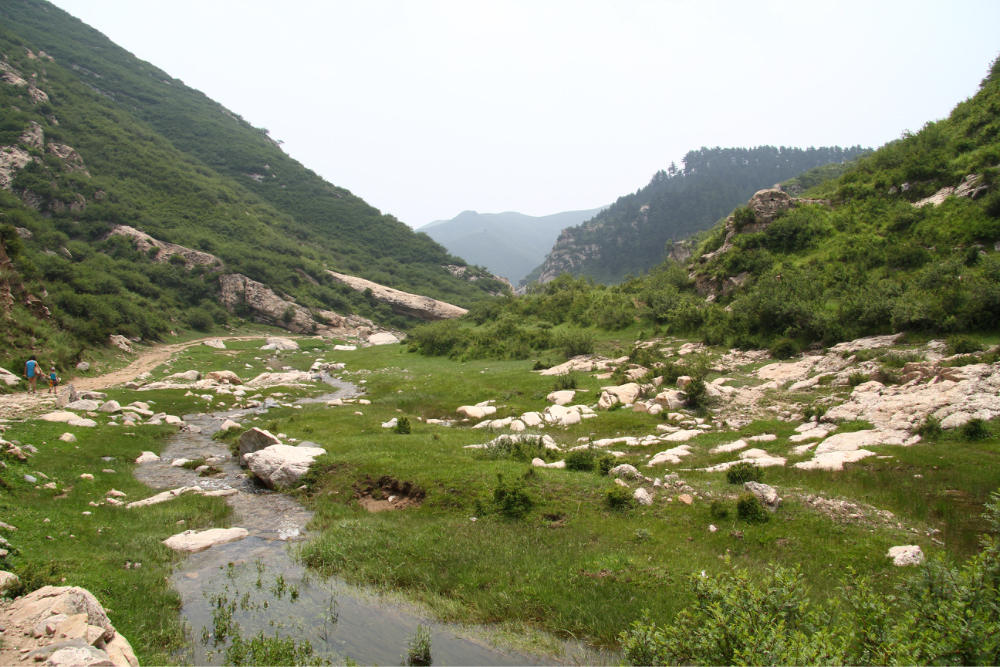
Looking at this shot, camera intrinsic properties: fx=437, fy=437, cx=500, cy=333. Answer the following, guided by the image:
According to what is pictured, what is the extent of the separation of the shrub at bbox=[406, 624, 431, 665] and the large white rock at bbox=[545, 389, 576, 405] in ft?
55.6

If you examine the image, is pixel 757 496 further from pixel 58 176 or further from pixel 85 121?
pixel 85 121

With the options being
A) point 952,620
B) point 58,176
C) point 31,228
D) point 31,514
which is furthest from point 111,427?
point 58,176

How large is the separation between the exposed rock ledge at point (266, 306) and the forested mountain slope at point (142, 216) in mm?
718

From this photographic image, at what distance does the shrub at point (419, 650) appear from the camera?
707cm

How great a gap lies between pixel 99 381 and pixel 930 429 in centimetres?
4131

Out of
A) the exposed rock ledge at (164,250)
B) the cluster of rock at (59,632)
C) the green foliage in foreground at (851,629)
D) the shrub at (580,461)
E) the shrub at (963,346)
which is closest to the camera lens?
the green foliage in foreground at (851,629)

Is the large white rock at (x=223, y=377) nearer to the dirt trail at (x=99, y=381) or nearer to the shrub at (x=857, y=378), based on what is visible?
the dirt trail at (x=99, y=381)

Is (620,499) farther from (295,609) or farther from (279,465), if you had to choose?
(279,465)

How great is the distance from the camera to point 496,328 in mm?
A: 46375

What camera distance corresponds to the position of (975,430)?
1088 centimetres

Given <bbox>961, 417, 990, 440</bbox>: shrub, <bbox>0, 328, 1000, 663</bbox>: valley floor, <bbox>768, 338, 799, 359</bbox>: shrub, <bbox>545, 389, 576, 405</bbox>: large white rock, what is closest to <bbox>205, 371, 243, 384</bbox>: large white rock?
<bbox>0, 328, 1000, 663</bbox>: valley floor

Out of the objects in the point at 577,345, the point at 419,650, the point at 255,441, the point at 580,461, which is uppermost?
the point at 577,345

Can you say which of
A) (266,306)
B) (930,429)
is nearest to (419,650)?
(930,429)

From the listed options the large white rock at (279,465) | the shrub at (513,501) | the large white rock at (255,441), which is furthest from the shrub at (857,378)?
the large white rock at (255,441)
